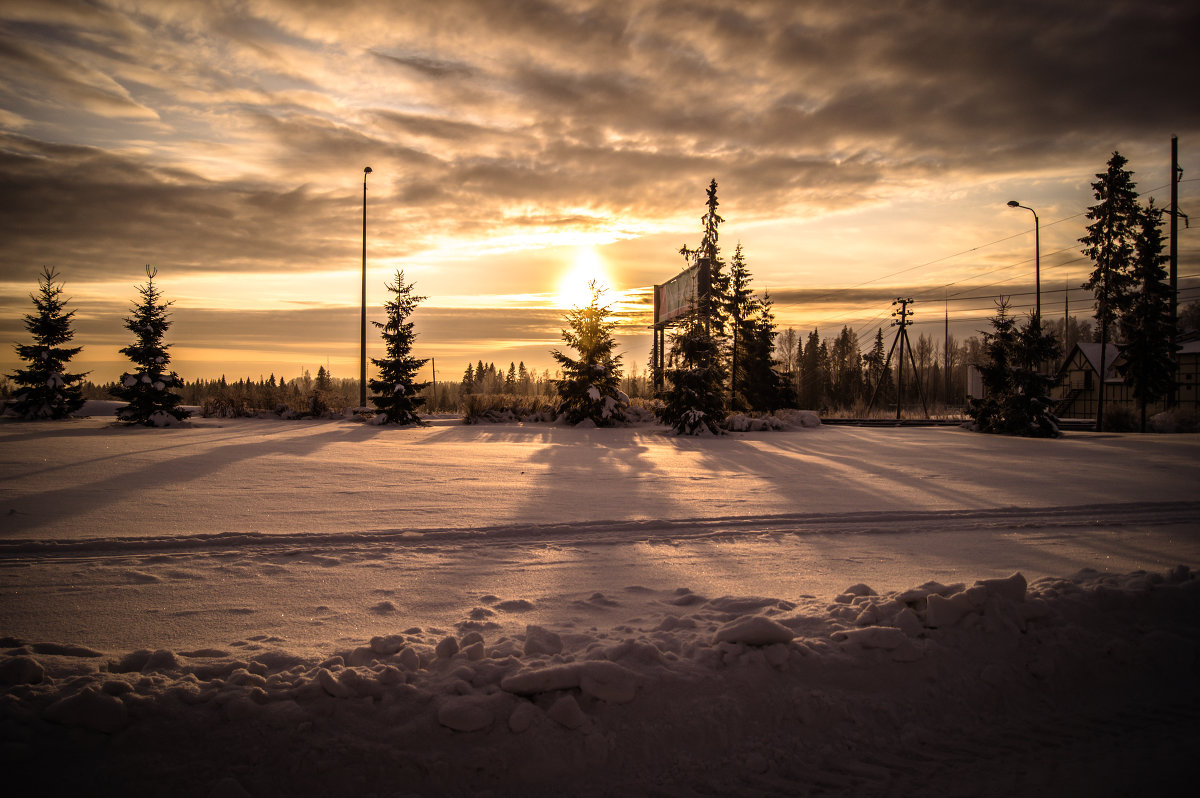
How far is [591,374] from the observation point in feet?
72.4

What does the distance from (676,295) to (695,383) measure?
9.87 m

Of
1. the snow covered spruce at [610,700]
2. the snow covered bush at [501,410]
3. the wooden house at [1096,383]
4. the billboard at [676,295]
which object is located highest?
the billboard at [676,295]

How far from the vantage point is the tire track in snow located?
554cm

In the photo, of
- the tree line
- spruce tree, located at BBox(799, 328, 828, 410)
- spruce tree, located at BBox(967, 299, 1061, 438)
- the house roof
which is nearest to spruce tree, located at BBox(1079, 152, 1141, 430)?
the tree line

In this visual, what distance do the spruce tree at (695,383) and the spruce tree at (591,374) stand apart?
260cm

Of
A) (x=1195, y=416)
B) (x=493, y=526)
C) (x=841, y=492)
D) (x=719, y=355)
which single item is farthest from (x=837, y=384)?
(x=493, y=526)

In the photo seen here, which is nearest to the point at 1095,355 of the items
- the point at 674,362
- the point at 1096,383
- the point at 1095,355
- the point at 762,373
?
the point at 1095,355

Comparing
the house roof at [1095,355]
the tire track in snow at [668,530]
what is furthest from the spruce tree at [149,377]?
the house roof at [1095,355]

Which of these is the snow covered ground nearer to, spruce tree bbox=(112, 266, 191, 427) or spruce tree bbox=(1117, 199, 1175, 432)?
spruce tree bbox=(112, 266, 191, 427)

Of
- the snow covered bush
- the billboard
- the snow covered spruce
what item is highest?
the billboard

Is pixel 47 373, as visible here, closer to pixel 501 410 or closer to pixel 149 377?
pixel 149 377

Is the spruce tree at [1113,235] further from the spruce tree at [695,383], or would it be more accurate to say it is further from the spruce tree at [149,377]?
the spruce tree at [149,377]

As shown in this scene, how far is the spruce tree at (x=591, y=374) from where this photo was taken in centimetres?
2197

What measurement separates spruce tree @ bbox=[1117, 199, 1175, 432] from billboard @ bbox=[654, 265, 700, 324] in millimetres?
21597
